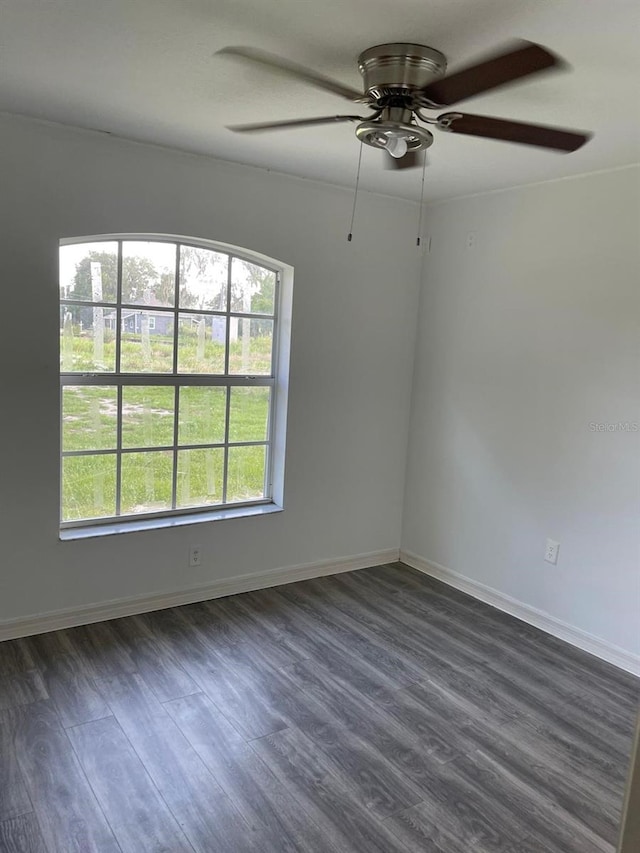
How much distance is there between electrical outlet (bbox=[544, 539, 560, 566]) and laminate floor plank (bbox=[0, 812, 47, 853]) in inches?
102

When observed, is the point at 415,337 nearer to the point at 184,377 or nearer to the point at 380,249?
the point at 380,249

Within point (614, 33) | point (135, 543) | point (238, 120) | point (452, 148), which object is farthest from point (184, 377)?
point (614, 33)

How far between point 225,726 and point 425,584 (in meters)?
1.81

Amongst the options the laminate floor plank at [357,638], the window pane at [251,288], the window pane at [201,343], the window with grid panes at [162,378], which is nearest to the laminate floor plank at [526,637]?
the laminate floor plank at [357,638]

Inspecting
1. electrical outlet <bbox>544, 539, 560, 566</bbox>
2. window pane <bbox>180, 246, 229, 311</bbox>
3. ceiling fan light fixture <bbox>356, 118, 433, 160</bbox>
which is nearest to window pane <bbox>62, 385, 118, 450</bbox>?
window pane <bbox>180, 246, 229, 311</bbox>

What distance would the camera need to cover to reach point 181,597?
136 inches

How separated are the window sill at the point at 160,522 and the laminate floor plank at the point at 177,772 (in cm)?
75

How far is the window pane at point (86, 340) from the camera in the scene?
3062 millimetres

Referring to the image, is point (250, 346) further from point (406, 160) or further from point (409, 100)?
point (409, 100)

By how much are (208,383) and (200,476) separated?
53 centimetres

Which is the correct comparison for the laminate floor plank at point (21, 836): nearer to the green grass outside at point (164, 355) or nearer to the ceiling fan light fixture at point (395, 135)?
the green grass outside at point (164, 355)

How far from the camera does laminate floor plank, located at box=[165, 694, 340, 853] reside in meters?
1.92

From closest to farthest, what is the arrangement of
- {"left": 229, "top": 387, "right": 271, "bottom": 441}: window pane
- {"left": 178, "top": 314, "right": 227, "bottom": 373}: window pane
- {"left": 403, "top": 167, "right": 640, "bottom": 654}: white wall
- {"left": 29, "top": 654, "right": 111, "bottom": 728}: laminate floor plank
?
{"left": 29, "top": 654, "right": 111, "bottom": 728}: laminate floor plank < {"left": 403, "top": 167, "right": 640, "bottom": 654}: white wall < {"left": 178, "top": 314, "right": 227, "bottom": 373}: window pane < {"left": 229, "top": 387, "right": 271, "bottom": 441}: window pane

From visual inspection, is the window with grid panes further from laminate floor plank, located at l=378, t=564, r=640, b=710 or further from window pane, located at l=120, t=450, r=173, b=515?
laminate floor plank, located at l=378, t=564, r=640, b=710
